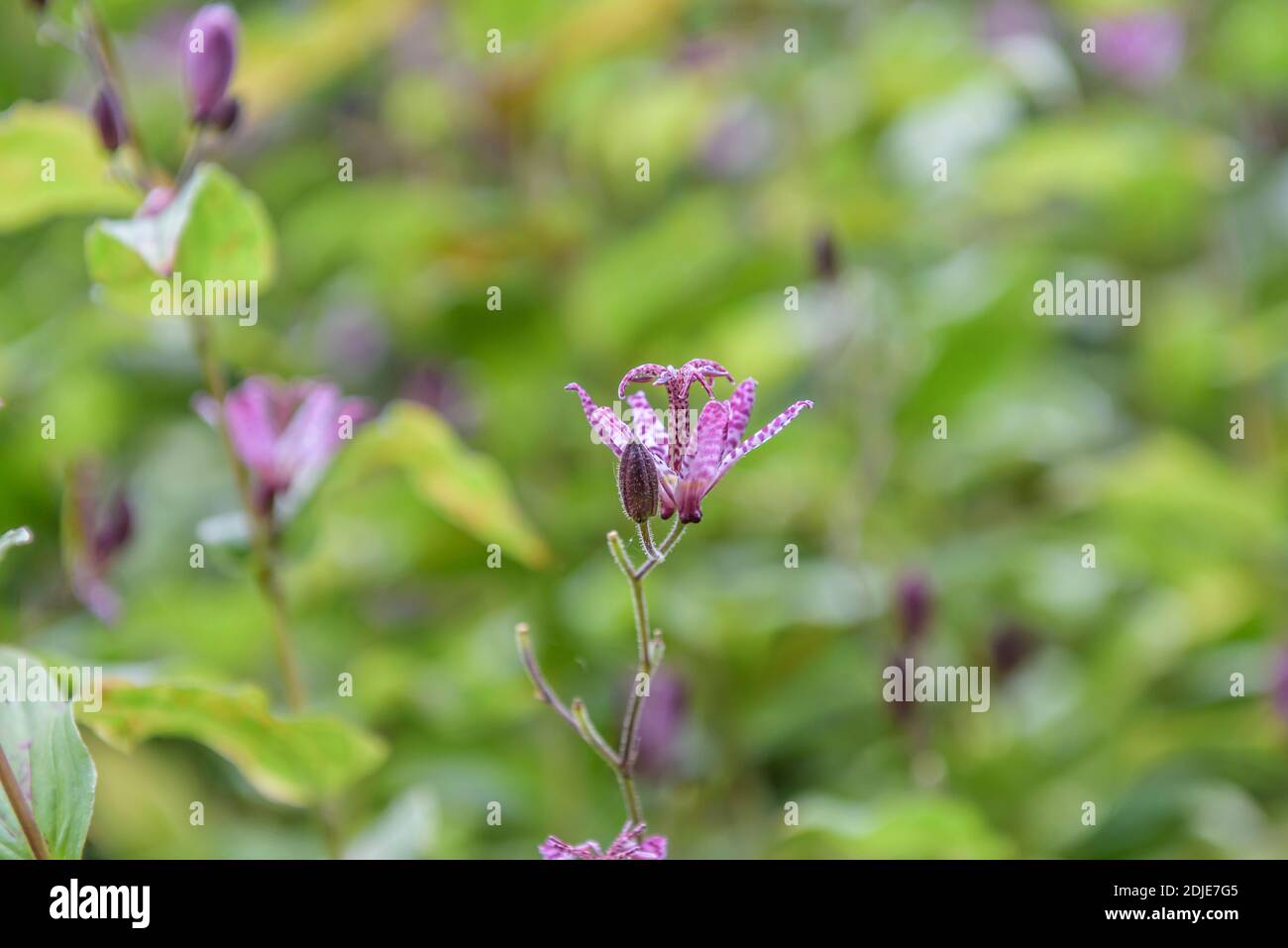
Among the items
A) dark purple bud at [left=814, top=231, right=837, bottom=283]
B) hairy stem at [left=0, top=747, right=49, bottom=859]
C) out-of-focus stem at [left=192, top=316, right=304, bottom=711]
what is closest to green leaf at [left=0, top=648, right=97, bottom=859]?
hairy stem at [left=0, top=747, right=49, bottom=859]

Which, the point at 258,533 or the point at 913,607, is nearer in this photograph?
the point at 258,533

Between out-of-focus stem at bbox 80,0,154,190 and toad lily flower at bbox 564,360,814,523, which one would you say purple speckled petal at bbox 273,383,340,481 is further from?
toad lily flower at bbox 564,360,814,523

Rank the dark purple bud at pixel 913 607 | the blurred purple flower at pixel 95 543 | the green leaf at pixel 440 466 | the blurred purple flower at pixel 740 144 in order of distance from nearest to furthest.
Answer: the green leaf at pixel 440 466 → the blurred purple flower at pixel 95 543 → the dark purple bud at pixel 913 607 → the blurred purple flower at pixel 740 144

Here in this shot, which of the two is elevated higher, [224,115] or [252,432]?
[224,115]

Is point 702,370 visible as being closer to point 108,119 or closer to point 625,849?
point 625,849

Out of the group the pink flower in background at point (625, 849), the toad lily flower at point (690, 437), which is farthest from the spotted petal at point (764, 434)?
the pink flower in background at point (625, 849)

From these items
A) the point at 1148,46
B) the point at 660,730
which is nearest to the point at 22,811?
the point at 660,730

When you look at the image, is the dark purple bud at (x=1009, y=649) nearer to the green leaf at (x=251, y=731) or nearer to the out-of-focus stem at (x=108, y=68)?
the green leaf at (x=251, y=731)

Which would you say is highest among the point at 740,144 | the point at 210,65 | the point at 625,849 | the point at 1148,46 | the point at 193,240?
the point at 1148,46
